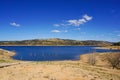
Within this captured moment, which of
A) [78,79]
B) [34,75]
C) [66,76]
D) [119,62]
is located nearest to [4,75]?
[34,75]

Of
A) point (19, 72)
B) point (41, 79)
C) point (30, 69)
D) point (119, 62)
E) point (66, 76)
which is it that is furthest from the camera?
point (119, 62)

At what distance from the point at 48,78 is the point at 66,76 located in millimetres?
2538

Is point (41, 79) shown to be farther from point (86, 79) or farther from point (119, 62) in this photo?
point (119, 62)

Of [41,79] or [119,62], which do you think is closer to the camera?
[41,79]

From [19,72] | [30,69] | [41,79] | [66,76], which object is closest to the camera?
[41,79]

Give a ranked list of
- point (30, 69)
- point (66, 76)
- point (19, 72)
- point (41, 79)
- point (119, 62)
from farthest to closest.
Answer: point (119, 62) < point (30, 69) < point (19, 72) < point (66, 76) < point (41, 79)

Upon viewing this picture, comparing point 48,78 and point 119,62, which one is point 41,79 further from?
point 119,62

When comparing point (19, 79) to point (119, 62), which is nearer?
point (19, 79)

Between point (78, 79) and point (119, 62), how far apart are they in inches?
A: 1051

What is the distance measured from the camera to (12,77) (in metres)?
24.7

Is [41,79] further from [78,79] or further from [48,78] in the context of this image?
[78,79]

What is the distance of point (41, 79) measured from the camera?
23.7 meters

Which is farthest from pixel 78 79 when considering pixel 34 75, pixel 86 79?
pixel 34 75

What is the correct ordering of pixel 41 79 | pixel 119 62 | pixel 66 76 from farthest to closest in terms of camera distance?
pixel 119 62, pixel 66 76, pixel 41 79
